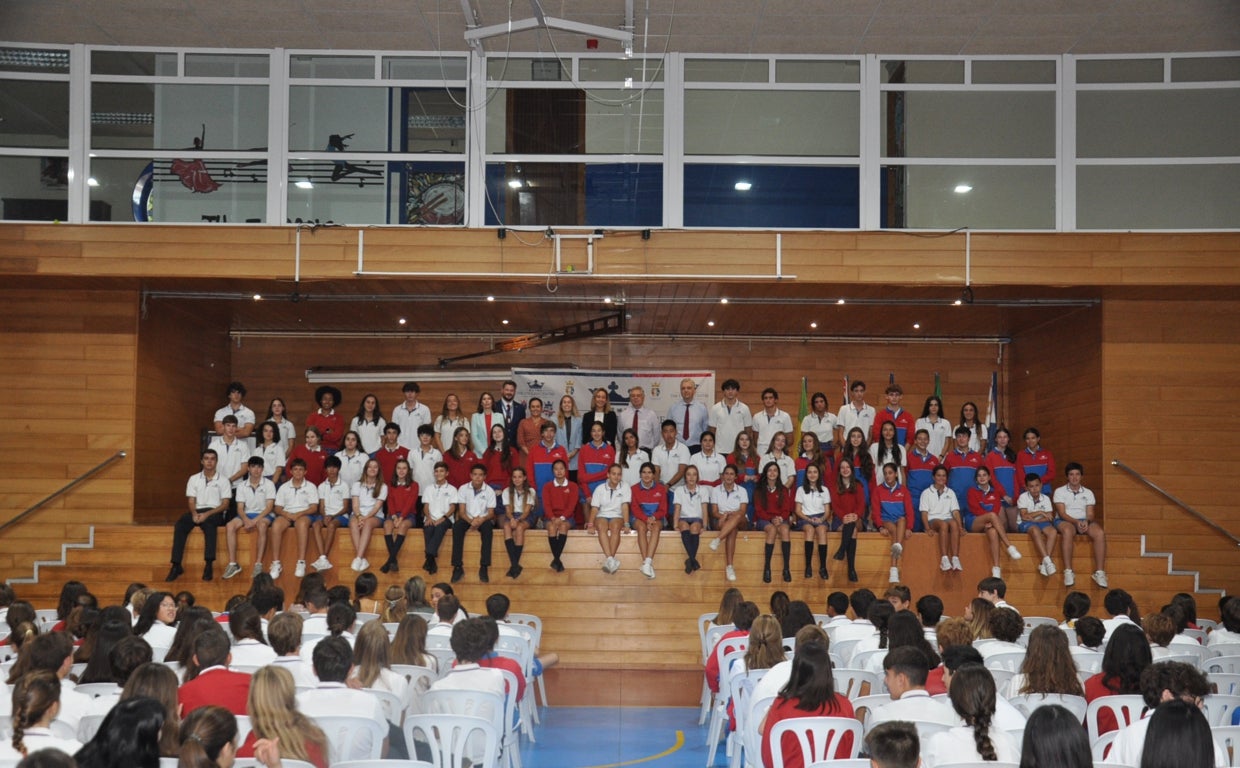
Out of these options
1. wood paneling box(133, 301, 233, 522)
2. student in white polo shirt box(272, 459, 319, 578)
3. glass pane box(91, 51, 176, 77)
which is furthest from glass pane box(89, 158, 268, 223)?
student in white polo shirt box(272, 459, 319, 578)

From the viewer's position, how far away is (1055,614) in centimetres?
1353

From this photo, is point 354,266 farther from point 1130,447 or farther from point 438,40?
point 1130,447

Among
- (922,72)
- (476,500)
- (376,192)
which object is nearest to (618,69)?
(376,192)

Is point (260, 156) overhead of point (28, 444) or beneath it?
overhead

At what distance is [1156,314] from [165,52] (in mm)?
12503

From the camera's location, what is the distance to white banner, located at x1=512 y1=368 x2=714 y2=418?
17.1 m

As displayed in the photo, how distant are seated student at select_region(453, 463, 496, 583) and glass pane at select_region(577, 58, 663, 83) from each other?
4.88 m

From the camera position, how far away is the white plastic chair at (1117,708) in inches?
241

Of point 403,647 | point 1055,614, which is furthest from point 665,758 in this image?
point 1055,614

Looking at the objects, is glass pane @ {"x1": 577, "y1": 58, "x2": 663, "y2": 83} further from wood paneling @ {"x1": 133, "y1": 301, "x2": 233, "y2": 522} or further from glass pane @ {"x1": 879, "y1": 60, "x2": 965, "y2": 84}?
wood paneling @ {"x1": 133, "y1": 301, "x2": 233, "y2": 522}

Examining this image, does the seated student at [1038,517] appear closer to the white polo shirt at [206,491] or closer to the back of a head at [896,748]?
the white polo shirt at [206,491]

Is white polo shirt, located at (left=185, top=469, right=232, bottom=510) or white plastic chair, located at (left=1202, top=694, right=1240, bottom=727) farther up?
white polo shirt, located at (left=185, top=469, right=232, bottom=510)

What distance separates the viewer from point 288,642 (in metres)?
6.41

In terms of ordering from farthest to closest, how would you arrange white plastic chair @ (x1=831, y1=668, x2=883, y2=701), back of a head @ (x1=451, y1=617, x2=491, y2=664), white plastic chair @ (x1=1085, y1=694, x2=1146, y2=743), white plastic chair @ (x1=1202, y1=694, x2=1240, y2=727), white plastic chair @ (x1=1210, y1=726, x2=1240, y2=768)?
1. white plastic chair @ (x1=831, y1=668, x2=883, y2=701)
2. back of a head @ (x1=451, y1=617, x2=491, y2=664)
3. white plastic chair @ (x1=1202, y1=694, x2=1240, y2=727)
4. white plastic chair @ (x1=1085, y1=694, x2=1146, y2=743)
5. white plastic chair @ (x1=1210, y1=726, x2=1240, y2=768)
